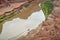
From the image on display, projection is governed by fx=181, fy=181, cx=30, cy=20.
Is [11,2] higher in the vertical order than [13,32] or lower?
higher

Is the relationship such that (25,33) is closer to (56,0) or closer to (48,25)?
(48,25)

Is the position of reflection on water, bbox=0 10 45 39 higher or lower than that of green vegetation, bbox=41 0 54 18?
lower

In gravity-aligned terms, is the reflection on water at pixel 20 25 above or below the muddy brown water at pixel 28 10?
below

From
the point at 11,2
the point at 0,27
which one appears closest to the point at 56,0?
the point at 11,2

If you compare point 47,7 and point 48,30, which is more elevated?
point 47,7
